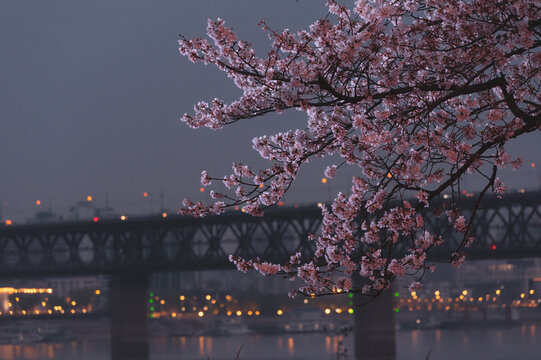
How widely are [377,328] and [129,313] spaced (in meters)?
27.0

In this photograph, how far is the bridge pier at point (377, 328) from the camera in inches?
4190

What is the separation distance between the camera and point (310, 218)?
10962cm

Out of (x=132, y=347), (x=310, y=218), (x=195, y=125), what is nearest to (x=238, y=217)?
(x=310, y=218)

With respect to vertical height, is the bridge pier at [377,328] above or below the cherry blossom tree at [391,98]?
below

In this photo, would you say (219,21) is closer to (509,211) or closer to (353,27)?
(353,27)

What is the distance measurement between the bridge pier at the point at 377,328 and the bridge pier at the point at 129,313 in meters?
23.9

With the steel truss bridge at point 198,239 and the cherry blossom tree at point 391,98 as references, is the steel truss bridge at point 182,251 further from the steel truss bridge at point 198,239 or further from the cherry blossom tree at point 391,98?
the cherry blossom tree at point 391,98

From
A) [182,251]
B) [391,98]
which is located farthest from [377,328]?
[391,98]

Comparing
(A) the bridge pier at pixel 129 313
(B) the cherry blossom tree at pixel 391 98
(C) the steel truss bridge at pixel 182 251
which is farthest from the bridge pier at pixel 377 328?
(B) the cherry blossom tree at pixel 391 98

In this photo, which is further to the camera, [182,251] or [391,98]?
[182,251]

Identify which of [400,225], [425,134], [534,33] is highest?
[534,33]

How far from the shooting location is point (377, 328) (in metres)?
108

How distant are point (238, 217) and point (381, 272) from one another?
9377 cm

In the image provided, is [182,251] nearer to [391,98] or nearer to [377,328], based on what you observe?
[377,328]
